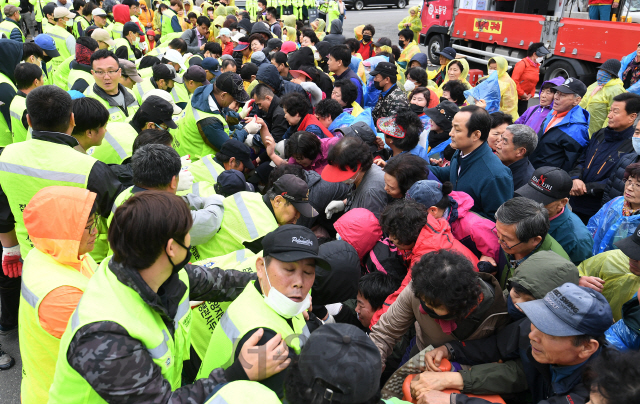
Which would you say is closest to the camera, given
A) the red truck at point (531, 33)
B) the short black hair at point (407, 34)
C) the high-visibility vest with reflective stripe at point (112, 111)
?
the high-visibility vest with reflective stripe at point (112, 111)

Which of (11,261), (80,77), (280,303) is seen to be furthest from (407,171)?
(80,77)

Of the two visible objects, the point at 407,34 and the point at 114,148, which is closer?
the point at 114,148

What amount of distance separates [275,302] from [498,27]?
39.4ft

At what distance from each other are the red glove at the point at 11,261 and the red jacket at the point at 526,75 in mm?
8125

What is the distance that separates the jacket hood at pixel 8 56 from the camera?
4972 mm

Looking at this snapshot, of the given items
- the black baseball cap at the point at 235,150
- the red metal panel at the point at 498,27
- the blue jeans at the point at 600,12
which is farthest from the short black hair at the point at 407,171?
the red metal panel at the point at 498,27

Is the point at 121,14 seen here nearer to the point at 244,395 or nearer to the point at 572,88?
the point at 572,88

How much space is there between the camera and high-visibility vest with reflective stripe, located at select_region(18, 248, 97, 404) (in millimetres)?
1841

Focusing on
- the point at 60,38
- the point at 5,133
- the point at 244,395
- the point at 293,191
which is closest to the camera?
the point at 244,395

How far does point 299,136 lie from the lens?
13.5 feet

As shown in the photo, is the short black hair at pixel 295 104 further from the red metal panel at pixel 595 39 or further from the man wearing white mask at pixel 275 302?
the red metal panel at pixel 595 39

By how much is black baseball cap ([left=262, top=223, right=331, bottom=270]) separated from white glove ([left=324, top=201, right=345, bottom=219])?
1910 millimetres

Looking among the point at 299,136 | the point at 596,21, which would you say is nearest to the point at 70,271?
the point at 299,136

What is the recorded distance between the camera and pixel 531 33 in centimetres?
1041
